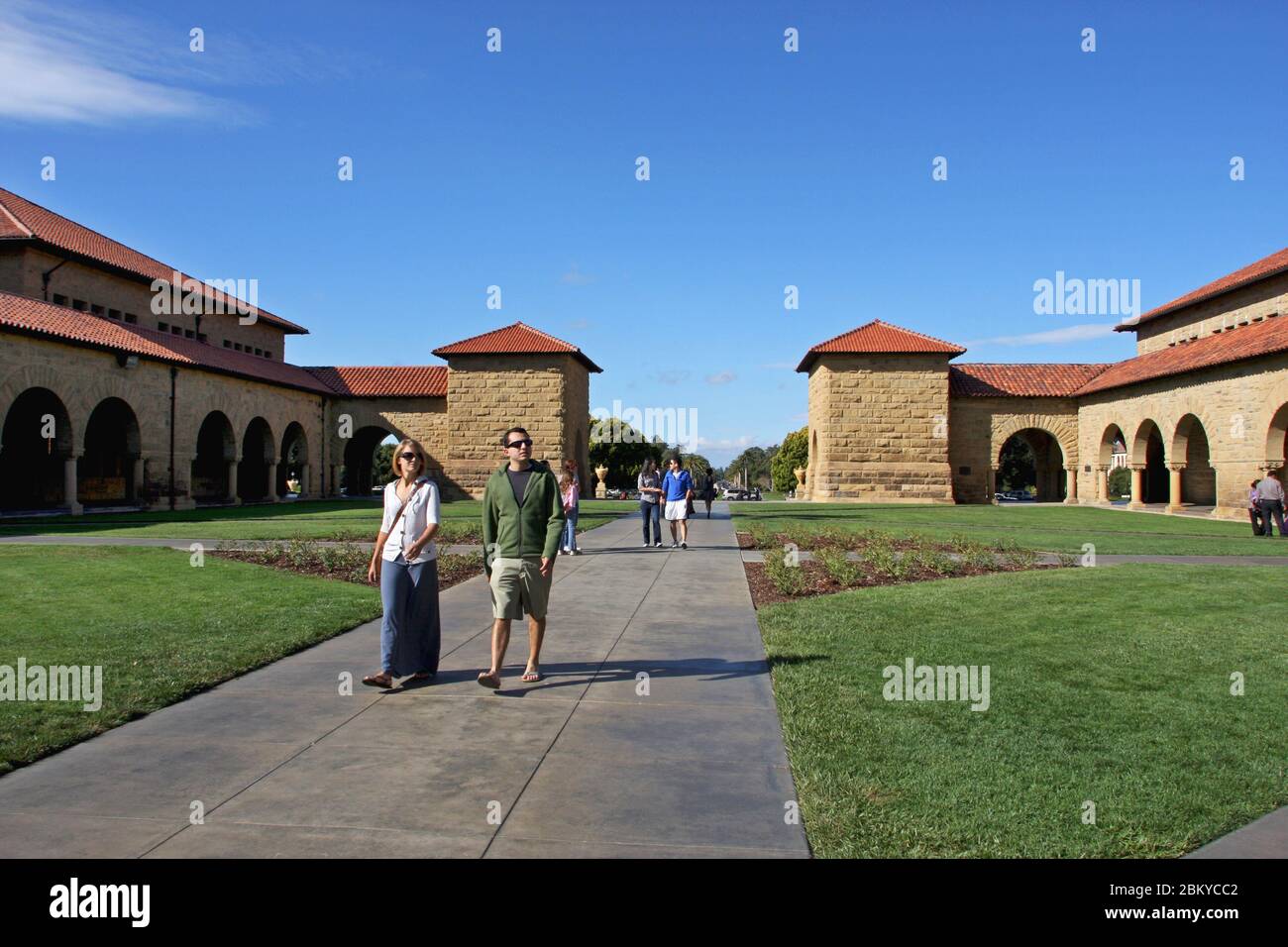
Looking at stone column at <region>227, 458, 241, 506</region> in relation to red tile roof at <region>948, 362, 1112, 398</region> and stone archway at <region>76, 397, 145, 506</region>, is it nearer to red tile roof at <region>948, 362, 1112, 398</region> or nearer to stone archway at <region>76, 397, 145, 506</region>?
stone archway at <region>76, 397, 145, 506</region>

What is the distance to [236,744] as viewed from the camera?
16.9 feet

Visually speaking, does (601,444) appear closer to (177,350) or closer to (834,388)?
(834,388)

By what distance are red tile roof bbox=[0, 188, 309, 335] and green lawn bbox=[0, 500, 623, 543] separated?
355 inches

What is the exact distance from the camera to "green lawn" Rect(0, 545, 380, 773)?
5.70 m

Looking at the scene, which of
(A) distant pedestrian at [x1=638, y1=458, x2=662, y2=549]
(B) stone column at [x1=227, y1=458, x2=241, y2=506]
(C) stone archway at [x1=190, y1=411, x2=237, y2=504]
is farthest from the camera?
(C) stone archway at [x1=190, y1=411, x2=237, y2=504]

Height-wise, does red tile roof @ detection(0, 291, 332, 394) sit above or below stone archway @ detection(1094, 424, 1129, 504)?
above

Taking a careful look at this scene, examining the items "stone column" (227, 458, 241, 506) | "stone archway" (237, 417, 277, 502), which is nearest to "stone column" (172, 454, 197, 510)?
"stone column" (227, 458, 241, 506)

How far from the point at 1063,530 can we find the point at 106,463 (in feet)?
116

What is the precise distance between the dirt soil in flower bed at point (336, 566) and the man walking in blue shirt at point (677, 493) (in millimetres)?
4042

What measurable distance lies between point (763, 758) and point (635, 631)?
3912 millimetres

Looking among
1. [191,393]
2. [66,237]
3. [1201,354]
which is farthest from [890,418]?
[66,237]

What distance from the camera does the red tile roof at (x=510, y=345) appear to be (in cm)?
4169

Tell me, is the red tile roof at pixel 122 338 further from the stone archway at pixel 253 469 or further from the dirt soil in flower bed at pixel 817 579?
the dirt soil in flower bed at pixel 817 579
